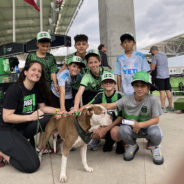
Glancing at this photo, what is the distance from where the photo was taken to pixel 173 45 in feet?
83.9

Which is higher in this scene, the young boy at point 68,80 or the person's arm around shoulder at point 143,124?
the young boy at point 68,80

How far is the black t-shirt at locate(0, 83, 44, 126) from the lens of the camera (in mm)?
2488

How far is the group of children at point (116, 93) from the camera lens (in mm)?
2590

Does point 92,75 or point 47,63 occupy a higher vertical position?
point 47,63

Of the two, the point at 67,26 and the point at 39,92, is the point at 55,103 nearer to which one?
the point at 39,92

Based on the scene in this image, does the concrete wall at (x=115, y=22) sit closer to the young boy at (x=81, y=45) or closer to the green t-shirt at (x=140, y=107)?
the young boy at (x=81, y=45)

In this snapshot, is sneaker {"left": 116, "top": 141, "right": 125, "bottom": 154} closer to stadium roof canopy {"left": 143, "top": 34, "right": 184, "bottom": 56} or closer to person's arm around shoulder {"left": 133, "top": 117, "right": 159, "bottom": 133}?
person's arm around shoulder {"left": 133, "top": 117, "right": 159, "bottom": 133}

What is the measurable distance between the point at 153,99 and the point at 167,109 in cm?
367

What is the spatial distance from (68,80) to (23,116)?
3.39 ft

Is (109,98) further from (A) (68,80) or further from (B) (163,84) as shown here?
(B) (163,84)

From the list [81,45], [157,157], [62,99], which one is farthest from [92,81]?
[157,157]

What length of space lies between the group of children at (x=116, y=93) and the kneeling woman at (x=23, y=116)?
357 millimetres

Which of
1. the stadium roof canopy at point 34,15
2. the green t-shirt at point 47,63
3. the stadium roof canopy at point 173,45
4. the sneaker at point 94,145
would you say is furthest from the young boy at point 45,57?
the stadium roof canopy at point 173,45

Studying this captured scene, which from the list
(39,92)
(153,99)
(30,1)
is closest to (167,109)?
(153,99)
